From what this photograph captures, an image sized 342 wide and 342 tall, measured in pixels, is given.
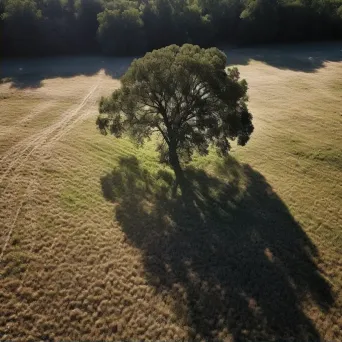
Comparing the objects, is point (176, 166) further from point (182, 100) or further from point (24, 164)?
point (24, 164)

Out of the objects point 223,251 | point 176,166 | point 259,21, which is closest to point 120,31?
point 259,21

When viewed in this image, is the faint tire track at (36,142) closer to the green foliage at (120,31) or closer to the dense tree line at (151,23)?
the green foliage at (120,31)

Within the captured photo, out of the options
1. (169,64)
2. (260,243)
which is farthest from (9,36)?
(260,243)

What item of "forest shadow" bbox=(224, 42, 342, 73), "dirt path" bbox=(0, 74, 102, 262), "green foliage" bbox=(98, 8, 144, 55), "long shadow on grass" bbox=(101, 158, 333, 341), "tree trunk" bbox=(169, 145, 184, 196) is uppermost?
"green foliage" bbox=(98, 8, 144, 55)

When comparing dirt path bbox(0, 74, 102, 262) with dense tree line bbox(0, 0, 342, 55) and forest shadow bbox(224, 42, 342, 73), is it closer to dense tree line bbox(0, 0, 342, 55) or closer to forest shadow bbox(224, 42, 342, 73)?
dense tree line bbox(0, 0, 342, 55)

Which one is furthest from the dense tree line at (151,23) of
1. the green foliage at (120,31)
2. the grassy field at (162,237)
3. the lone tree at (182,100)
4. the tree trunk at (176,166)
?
the tree trunk at (176,166)

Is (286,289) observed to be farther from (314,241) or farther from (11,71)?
(11,71)

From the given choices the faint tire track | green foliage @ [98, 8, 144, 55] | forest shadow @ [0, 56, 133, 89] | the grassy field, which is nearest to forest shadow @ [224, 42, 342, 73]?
green foliage @ [98, 8, 144, 55]
